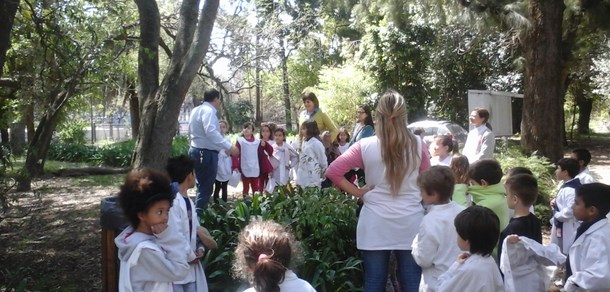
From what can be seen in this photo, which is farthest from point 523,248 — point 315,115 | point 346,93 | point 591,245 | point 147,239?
point 346,93

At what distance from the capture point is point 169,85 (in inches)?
235

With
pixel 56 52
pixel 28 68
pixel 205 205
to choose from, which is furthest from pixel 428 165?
pixel 28 68

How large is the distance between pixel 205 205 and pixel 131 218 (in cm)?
378

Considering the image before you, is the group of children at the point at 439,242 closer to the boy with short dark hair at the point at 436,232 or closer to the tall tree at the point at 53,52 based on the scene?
the boy with short dark hair at the point at 436,232

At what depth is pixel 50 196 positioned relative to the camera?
12805 millimetres

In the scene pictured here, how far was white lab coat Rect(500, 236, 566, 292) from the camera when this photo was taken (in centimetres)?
362

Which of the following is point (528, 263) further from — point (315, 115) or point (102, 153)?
point (102, 153)

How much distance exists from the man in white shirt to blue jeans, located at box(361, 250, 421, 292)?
3.27 meters

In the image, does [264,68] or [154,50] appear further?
[264,68]

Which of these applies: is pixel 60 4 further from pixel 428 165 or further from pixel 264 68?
pixel 264 68

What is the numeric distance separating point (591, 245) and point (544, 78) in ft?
25.8

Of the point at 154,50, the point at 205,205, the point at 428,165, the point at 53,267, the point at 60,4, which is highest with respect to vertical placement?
the point at 60,4

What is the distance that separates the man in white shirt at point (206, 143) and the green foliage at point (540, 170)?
13.9 ft

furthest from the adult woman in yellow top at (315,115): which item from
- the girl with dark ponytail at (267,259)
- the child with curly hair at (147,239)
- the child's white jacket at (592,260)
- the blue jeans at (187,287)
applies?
the girl with dark ponytail at (267,259)
